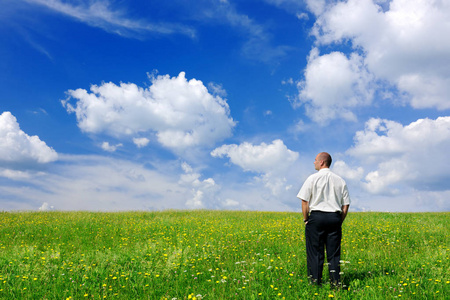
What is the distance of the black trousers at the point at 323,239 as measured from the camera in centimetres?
646

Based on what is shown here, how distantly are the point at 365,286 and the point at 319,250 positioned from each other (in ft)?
4.00

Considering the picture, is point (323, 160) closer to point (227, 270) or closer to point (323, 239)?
point (323, 239)

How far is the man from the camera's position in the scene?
647cm

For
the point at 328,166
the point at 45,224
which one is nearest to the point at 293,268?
the point at 328,166

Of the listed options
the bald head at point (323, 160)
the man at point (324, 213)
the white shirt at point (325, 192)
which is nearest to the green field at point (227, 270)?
the man at point (324, 213)

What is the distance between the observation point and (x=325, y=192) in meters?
6.52

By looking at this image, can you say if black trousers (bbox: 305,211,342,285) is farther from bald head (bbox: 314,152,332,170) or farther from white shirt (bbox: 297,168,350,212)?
bald head (bbox: 314,152,332,170)

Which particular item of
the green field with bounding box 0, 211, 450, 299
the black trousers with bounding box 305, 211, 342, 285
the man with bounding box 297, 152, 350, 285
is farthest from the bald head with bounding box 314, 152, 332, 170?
the green field with bounding box 0, 211, 450, 299

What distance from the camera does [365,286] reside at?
6.60 m

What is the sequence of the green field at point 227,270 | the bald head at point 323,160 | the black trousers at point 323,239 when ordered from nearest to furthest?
the black trousers at point 323,239, the green field at point 227,270, the bald head at point 323,160

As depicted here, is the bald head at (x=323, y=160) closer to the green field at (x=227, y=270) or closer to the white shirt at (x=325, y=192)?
the white shirt at (x=325, y=192)

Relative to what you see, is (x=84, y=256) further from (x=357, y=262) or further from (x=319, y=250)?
(x=357, y=262)

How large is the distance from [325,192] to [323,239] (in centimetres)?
102

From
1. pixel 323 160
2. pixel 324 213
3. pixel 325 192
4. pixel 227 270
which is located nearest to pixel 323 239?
pixel 324 213
